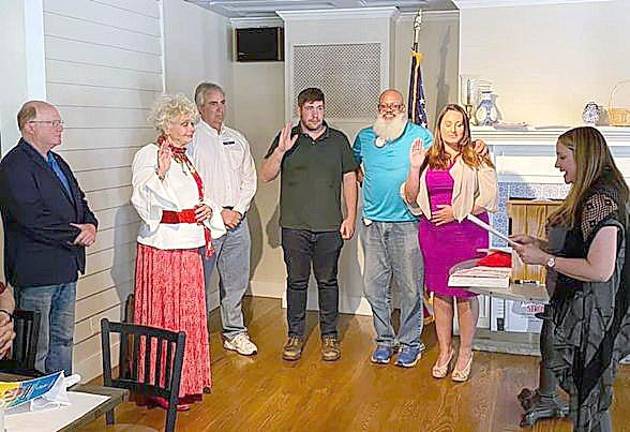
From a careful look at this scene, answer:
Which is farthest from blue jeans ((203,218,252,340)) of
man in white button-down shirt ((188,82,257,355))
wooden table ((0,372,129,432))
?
wooden table ((0,372,129,432))

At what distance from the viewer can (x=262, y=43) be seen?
5.77 m

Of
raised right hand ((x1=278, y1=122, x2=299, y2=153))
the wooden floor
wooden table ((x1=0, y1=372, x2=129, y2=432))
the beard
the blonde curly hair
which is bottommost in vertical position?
the wooden floor

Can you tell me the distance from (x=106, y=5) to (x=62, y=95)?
0.67m

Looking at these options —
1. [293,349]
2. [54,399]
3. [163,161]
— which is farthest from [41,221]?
[293,349]

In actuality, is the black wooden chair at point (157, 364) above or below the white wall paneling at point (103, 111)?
below

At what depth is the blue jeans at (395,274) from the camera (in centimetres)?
434

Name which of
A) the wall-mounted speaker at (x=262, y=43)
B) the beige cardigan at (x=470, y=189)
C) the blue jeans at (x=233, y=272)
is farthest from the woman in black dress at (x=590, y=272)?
the wall-mounted speaker at (x=262, y=43)

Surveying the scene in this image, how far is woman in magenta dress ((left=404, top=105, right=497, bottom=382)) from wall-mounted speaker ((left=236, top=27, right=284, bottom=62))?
2.09 meters

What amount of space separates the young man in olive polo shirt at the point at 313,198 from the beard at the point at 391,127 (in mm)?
251

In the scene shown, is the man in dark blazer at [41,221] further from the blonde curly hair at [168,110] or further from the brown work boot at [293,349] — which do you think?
the brown work boot at [293,349]

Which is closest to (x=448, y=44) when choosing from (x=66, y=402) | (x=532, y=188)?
(x=532, y=188)

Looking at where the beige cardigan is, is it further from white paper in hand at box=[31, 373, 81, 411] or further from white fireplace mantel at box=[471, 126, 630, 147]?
white paper in hand at box=[31, 373, 81, 411]

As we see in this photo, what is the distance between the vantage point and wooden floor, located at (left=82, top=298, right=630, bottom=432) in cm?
360

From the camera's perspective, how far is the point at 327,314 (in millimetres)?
4574
